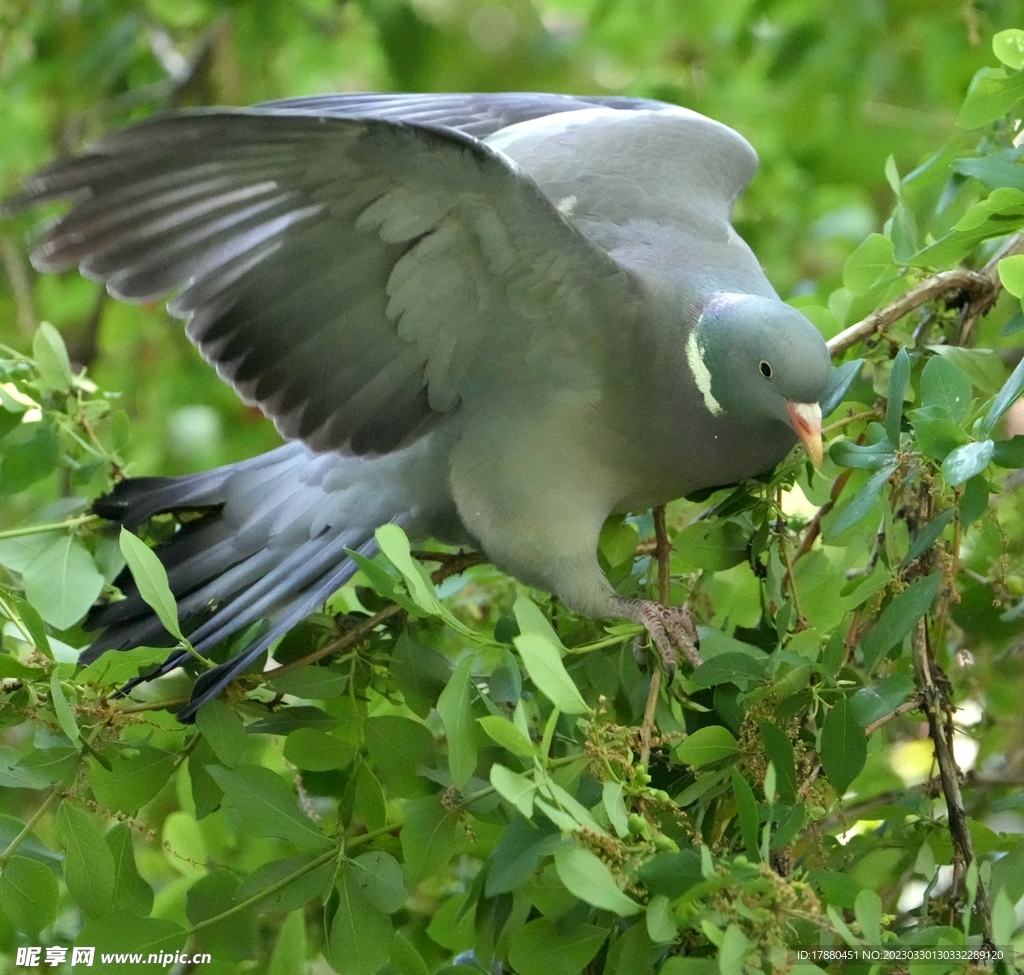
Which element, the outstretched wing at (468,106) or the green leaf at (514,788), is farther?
the outstretched wing at (468,106)

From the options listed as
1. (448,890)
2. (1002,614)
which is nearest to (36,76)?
(448,890)

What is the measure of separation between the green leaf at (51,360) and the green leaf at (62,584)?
0.22 m

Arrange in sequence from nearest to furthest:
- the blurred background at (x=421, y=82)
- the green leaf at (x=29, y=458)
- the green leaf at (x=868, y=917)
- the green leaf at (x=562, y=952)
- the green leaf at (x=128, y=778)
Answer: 1. the green leaf at (x=868, y=917)
2. the green leaf at (x=562, y=952)
3. the green leaf at (x=128, y=778)
4. the green leaf at (x=29, y=458)
5. the blurred background at (x=421, y=82)

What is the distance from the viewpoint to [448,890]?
5.95 feet

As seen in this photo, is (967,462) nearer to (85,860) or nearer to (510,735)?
(510,735)

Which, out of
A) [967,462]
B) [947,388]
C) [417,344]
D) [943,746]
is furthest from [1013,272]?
[417,344]

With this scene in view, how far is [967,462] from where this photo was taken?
112 cm

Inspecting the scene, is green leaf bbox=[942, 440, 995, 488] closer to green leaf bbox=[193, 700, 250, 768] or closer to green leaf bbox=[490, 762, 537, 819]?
green leaf bbox=[490, 762, 537, 819]

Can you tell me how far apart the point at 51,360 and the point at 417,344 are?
0.49m

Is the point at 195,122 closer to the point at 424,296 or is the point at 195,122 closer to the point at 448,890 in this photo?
the point at 424,296

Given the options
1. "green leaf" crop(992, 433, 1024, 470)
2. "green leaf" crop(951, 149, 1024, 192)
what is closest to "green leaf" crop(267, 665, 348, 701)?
"green leaf" crop(992, 433, 1024, 470)

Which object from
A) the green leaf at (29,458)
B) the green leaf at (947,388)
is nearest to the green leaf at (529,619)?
the green leaf at (947,388)

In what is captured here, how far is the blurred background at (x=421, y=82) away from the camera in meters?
2.88

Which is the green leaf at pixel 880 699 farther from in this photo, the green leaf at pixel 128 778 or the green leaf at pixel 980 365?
the green leaf at pixel 128 778
